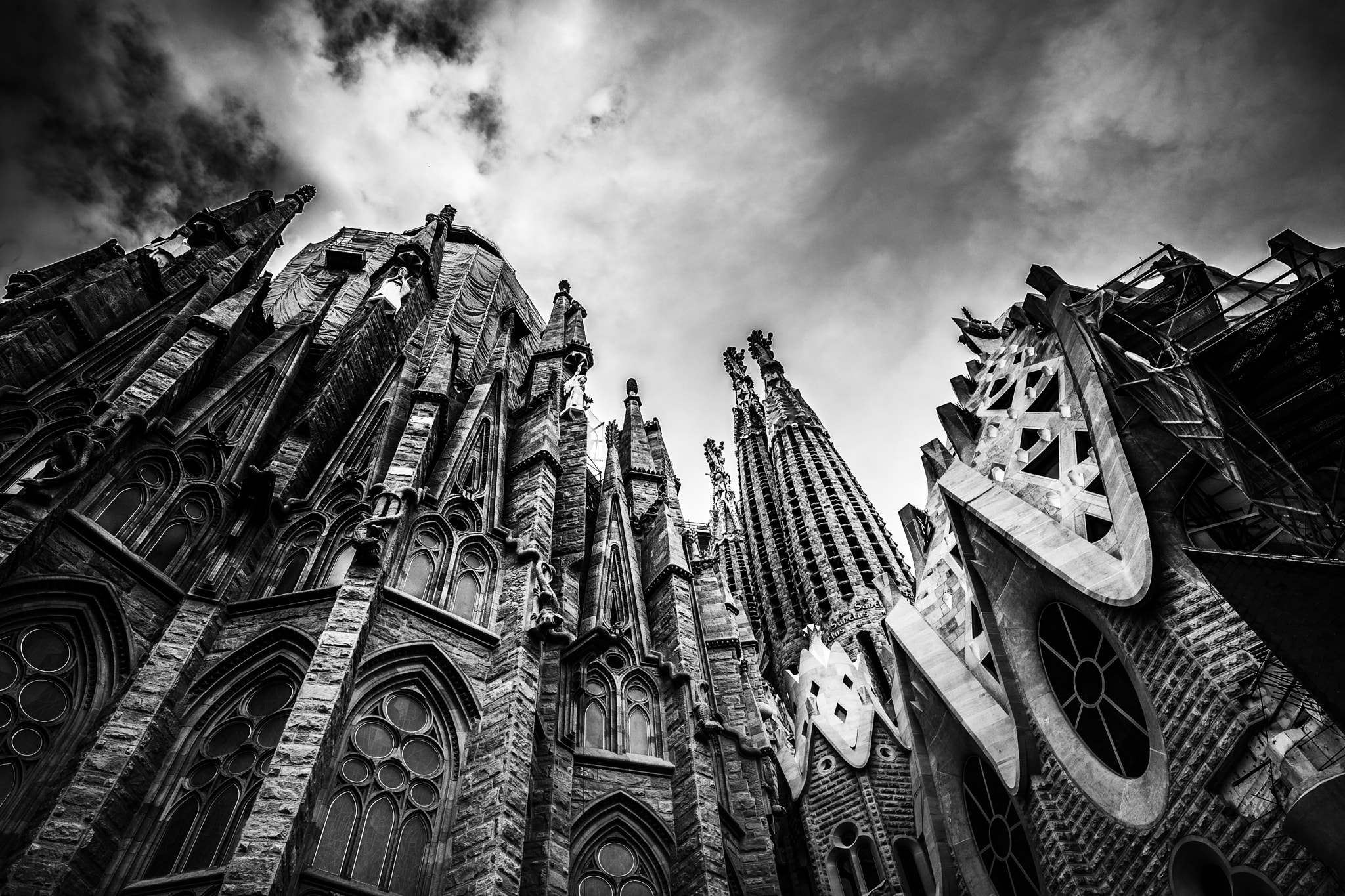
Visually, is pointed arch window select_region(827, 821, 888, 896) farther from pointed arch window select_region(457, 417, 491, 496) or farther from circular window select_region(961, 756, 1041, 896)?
pointed arch window select_region(457, 417, 491, 496)

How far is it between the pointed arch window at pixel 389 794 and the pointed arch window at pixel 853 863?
11.5 m

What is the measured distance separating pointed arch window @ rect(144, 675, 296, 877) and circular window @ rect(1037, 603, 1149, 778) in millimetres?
7545

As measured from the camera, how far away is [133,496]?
741cm

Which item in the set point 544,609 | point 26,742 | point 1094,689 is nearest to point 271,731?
point 26,742

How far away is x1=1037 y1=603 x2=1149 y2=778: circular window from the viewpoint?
7.60 metres

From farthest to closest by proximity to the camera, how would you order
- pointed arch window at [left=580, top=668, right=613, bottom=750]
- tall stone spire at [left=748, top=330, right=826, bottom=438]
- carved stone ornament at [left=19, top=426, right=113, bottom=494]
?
tall stone spire at [left=748, top=330, right=826, bottom=438]
pointed arch window at [left=580, top=668, right=613, bottom=750]
carved stone ornament at [left=19, top=426, right=113, bottom=494]

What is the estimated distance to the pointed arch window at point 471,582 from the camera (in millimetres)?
8352

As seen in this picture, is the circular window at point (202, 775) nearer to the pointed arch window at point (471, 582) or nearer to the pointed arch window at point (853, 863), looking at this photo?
the pointed arch window at point (471, 582)

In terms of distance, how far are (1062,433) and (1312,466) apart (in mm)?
3122

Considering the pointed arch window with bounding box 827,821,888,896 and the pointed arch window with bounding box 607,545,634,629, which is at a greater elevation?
the pointed arch window with bounding box 607,545,634,629

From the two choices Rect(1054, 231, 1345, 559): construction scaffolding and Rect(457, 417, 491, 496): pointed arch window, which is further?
Rect(457, 417, 491, 496): pointed arch window

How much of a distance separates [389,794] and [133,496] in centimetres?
373

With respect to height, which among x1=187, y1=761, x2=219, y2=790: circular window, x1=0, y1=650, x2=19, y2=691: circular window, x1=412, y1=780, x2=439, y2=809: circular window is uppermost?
x1=0, y1=650, x2=19, y2=691: circular window

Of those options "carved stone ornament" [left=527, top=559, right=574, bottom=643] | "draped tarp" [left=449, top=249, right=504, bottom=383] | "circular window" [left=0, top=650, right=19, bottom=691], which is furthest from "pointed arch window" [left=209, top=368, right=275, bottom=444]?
"draped tarp" [left=449, top=249, right=504, bottom=383]
